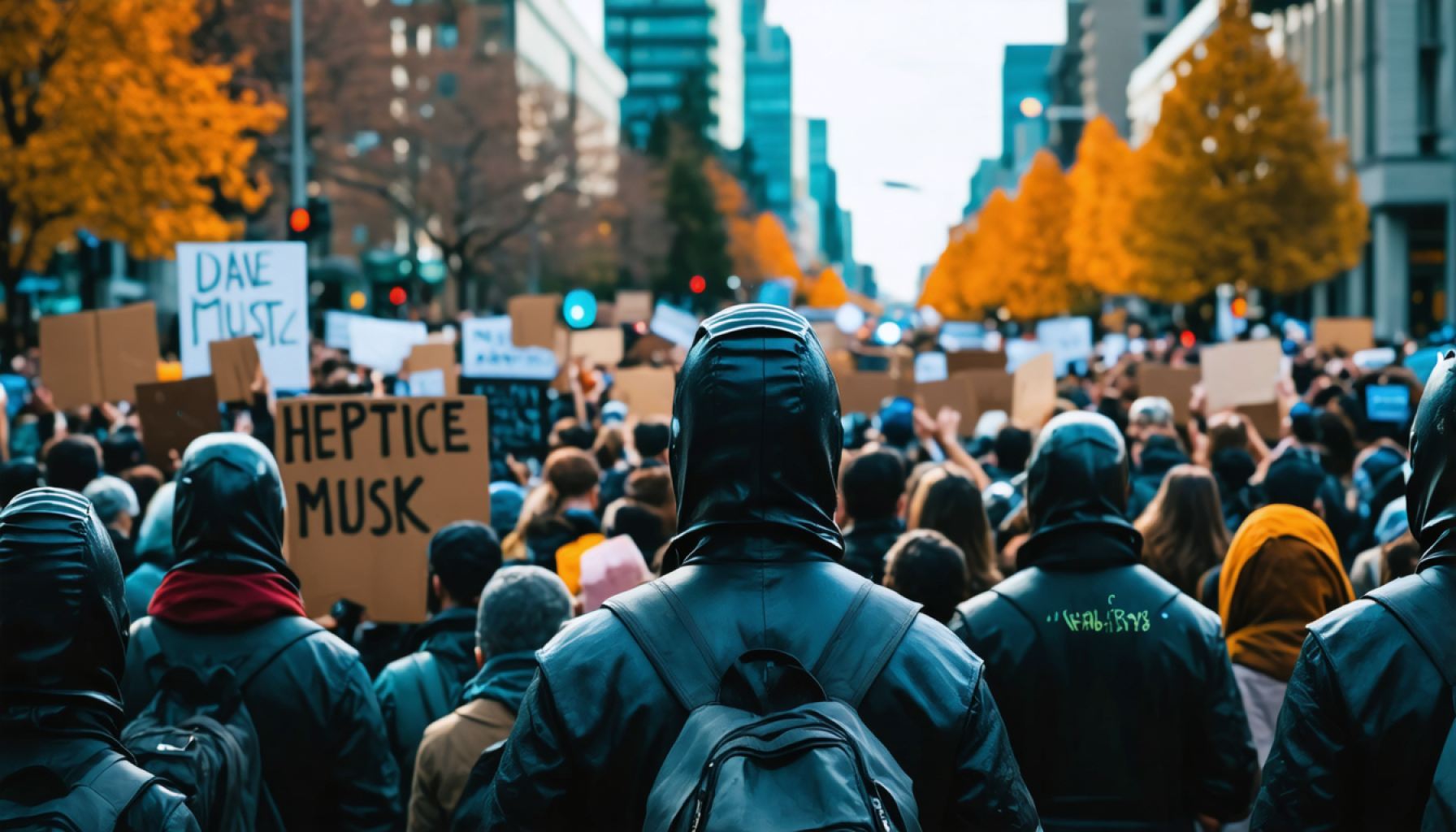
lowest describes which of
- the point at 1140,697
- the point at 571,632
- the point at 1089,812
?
the point at 1089,812

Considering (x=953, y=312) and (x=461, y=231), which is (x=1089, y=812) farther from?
(x=953, y=312)

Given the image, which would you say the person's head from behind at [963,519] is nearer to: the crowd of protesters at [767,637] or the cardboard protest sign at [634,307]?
the crowd of protesters at [767,637]

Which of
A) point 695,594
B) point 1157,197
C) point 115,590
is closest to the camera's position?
point 695,594

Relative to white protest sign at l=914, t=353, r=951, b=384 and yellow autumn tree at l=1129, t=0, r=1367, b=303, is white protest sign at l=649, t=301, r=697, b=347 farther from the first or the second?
yellow autumn tree at l=1129, t=0, r=1367, b=303

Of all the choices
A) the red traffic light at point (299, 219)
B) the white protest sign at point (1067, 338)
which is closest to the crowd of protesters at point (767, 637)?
the red traffic light at point (299, 219)

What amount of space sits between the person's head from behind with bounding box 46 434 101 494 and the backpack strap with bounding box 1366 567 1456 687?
22.0 feet

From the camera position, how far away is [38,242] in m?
26.9

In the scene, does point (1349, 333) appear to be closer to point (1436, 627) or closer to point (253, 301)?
point (253, 301)

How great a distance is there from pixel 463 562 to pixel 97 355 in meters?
5.89

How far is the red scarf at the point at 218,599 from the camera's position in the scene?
163 inches

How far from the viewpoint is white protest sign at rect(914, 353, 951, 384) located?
1541 centimetres

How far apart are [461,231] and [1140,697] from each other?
55.2 m

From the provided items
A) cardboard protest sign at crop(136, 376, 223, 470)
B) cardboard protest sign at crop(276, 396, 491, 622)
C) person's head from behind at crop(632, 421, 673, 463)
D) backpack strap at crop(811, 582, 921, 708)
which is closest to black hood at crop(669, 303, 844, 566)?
backpack strap at crop(811, 582, 921, 708)

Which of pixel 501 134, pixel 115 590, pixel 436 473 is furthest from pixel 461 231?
pixel 115 590
